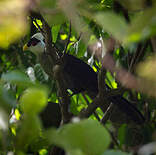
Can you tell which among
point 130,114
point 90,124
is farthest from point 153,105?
point 90,124

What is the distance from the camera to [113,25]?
764 millimetres

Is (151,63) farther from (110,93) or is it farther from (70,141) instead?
(110,93)

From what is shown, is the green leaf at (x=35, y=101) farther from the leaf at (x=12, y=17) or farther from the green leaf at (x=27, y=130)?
the leaf at (x=12, y=17)

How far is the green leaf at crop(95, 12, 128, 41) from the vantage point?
0.75 metres

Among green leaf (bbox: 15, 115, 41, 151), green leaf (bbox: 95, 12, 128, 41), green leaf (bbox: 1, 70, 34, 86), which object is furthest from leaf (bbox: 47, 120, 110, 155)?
green leaf (bbox: 95, 12, 128, 41)

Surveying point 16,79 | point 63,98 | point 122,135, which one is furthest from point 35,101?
point 63,98

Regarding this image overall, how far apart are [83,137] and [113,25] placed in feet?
1.15

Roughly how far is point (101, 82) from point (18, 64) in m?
1.78

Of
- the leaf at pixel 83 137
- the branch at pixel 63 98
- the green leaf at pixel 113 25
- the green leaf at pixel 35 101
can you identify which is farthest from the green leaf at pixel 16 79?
the branch at pixel 63 98

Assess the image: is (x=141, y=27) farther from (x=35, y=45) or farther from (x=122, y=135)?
(x=35, y=45)

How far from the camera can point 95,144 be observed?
35.1 inches

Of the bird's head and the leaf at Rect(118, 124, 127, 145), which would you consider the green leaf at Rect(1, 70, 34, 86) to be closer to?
the leaf at Rect(118, 124, 127, 145)

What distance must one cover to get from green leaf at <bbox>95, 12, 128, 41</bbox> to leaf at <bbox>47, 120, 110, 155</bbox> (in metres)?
0.30

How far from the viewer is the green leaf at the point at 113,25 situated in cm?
75
